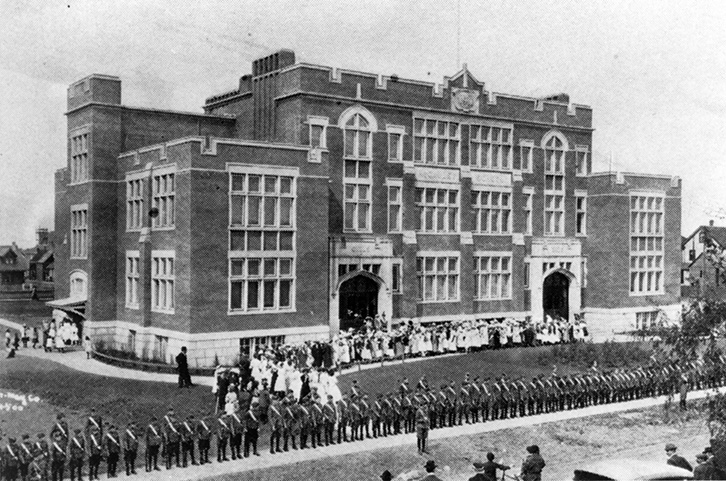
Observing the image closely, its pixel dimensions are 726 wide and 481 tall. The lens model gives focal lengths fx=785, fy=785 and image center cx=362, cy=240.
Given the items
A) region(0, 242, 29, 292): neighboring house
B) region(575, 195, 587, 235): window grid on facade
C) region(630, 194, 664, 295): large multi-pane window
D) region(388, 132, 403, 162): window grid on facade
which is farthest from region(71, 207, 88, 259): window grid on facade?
region(0, 242, 29, 292): neighboring house

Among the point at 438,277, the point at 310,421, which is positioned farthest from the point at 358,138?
the point at 310,421

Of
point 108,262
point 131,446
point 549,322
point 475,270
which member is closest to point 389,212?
point 475,270

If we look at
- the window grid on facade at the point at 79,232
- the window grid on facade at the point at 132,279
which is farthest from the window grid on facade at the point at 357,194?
Answer: the window grid on facade at the point at 79,232


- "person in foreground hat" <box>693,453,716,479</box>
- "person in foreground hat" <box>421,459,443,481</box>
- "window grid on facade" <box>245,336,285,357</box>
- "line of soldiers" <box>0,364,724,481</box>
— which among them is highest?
"person in foreground hat" <box>693,453,716,479</box>

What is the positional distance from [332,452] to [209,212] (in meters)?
14.5

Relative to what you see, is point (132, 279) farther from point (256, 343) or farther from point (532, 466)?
point (532, 466)

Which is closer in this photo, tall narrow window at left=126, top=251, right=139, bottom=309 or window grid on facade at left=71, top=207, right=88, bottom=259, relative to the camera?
tall narrow window at left=126, top=251, right=139, bottom=309

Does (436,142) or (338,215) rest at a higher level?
(436,142)

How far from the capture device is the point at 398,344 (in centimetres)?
3672

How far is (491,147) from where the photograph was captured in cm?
4459

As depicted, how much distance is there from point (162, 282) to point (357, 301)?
9.50m

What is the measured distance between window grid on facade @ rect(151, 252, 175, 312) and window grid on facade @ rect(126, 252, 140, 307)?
1904 mm

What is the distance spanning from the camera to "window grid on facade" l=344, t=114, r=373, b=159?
129 ft

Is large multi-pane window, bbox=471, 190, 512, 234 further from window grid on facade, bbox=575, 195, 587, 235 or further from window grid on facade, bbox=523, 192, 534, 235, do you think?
window grid on facade, bbox=575, 195, 587, 235
